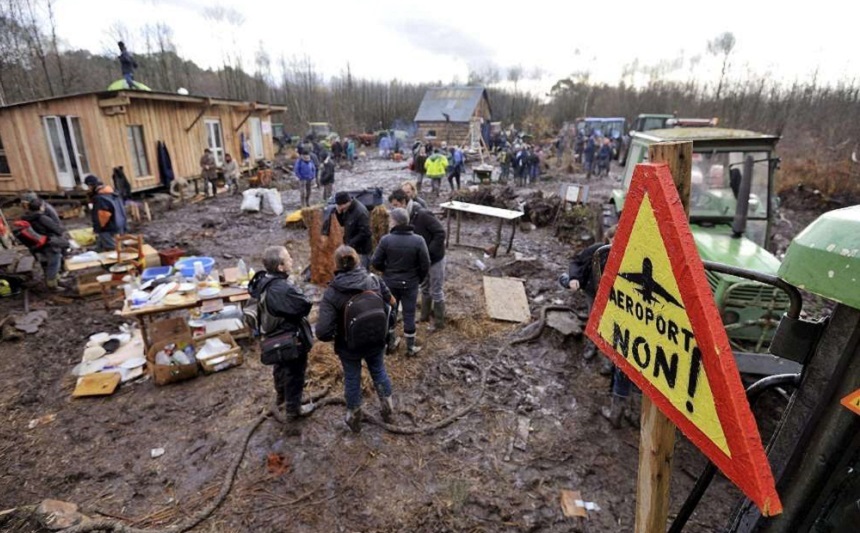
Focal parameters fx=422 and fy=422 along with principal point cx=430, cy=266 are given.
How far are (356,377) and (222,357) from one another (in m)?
2.03

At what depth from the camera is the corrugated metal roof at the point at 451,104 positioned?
102 feet

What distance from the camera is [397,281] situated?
15.9ft

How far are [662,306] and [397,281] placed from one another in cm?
384

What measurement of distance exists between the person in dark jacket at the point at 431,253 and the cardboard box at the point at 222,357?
2374 mm

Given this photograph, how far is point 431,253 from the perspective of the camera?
217 inches

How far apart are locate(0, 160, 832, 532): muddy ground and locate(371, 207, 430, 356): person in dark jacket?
0.98 meters

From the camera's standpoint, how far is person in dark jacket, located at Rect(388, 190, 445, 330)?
18.0 feet

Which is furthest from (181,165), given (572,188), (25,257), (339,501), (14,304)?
(339,501)

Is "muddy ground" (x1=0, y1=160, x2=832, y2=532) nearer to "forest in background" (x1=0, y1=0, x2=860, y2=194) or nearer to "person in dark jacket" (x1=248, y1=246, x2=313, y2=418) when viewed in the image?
"person in dark jacket" (x1=248, y1=246, x2=313, y2=418)

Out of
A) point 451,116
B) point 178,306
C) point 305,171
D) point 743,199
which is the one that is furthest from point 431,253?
point 451,116

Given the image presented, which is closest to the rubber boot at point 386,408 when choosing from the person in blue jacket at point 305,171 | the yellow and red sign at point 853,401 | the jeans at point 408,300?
the jeans at point 408,300

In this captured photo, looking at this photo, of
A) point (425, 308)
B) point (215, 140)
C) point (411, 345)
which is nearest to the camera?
point (411, 345)

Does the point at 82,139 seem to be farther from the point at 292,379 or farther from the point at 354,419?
the point at 354,419

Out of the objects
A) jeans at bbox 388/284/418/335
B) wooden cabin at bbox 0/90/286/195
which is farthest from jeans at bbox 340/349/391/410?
wooden cabin at bbox 0/90/286/195
